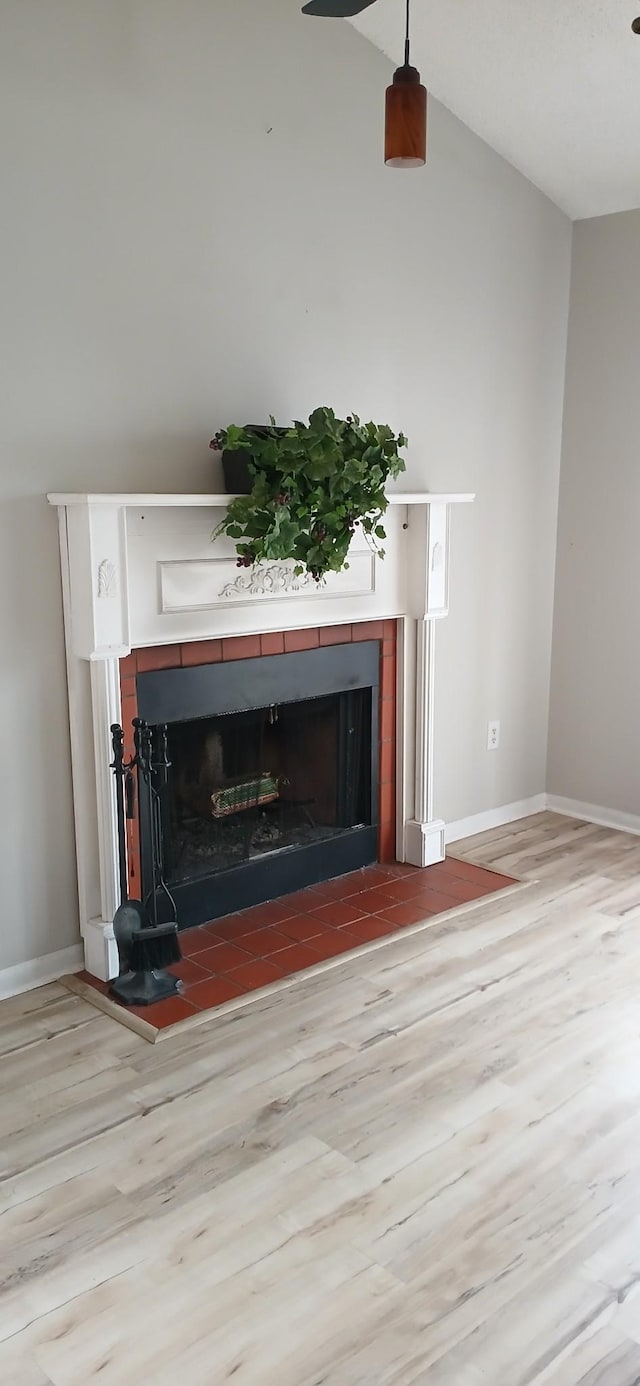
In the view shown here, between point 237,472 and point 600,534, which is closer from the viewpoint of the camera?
point 237,472

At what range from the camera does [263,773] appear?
3.29 meters

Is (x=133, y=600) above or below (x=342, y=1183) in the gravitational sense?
above

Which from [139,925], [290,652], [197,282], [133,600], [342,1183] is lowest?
[342,1183]

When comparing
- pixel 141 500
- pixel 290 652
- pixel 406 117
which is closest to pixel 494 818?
pixel 290 652

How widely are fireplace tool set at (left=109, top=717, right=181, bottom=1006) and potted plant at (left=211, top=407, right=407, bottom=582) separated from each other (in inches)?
21.5

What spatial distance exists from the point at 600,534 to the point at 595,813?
1.08 metres

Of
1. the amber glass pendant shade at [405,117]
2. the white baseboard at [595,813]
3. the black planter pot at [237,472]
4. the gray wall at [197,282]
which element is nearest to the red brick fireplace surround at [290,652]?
the gray wall at [197,282]

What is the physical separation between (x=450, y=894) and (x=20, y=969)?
1.33 m

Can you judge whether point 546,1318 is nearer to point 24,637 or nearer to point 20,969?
point 20,969

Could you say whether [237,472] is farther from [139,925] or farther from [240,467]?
[139,925]

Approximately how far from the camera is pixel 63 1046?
2.43m

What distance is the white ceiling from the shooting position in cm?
280

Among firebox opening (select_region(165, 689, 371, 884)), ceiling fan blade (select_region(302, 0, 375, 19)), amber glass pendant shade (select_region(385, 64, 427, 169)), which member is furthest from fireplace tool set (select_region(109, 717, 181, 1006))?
ceiling fan blade (select_region(302, 0, 375, 19))

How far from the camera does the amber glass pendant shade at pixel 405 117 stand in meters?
1.96
